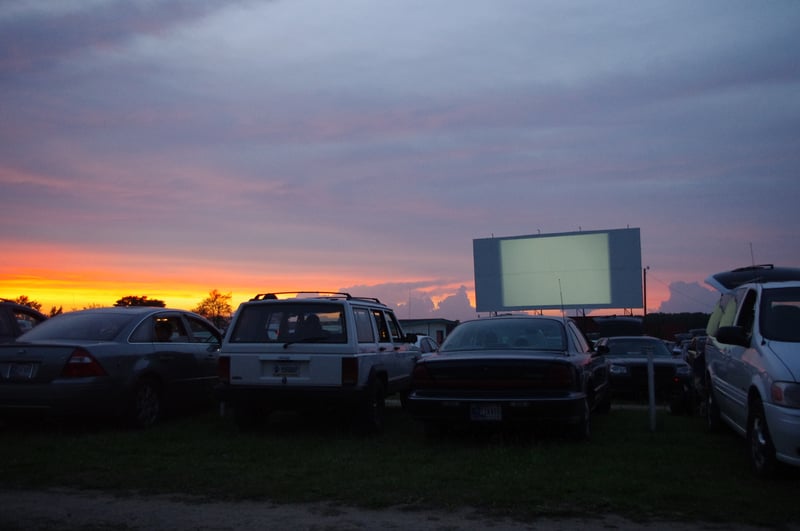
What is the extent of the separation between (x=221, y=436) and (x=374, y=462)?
262 cm

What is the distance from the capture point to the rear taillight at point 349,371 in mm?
9273

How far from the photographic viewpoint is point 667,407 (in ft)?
47.4

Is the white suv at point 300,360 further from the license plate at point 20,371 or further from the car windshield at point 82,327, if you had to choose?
the license plate at point 20,371

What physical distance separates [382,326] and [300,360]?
6.41 ft

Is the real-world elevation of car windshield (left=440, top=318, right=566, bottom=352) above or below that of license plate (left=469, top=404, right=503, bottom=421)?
above

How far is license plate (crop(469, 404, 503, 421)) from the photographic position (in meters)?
8.45

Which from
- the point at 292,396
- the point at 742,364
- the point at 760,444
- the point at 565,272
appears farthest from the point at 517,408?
the point at 565,272

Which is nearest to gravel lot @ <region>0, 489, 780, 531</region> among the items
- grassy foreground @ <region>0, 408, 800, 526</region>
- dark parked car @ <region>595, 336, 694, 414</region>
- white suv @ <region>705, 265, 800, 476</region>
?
grassy foreground @ <region>0, 408, 800, 526</region>

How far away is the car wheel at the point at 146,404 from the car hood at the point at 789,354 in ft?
23.2

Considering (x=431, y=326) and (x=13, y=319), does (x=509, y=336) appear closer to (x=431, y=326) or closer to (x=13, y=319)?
(x=13, y=319)

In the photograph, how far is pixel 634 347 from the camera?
16.2m

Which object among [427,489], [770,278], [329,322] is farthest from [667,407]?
[427,489]

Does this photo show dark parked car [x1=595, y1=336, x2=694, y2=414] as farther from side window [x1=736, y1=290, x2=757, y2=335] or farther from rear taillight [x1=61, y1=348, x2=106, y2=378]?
rear taillight [x1=61, y1=348, x2=106, y2=378]

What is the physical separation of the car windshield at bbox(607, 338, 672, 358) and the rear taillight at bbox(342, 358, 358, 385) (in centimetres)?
789
